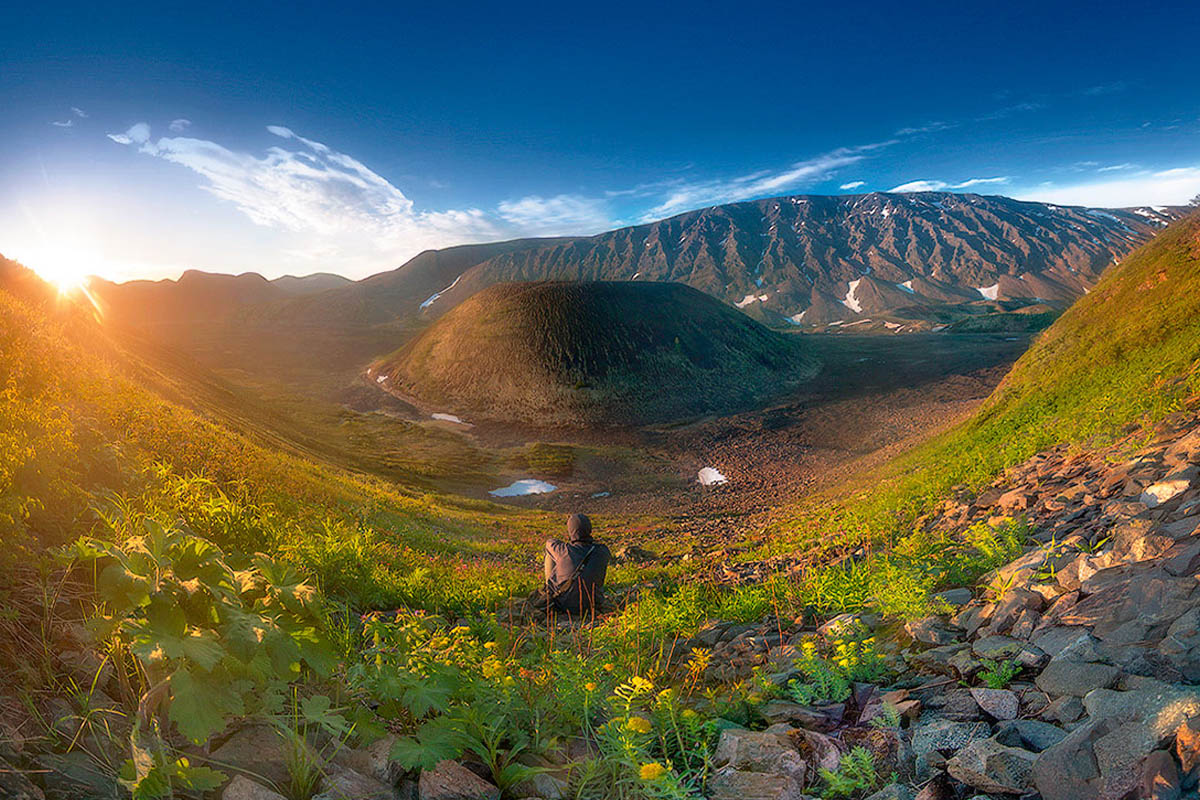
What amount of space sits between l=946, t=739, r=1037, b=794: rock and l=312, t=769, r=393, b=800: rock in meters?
2.30

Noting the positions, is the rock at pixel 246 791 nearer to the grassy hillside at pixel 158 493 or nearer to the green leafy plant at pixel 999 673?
the grassy hillside at pixel 158 493

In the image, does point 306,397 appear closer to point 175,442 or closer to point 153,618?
point 175,442

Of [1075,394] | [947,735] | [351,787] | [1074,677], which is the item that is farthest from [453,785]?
[1075,394]

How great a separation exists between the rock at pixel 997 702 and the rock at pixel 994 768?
445mm

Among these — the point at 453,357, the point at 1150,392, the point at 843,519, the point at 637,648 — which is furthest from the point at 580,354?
the point at 637,648

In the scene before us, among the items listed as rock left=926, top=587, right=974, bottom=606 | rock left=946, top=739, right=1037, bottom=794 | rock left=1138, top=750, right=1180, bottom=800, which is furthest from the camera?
rock left=926, top=587, right=974, bottom=606

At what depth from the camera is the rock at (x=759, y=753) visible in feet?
9.68

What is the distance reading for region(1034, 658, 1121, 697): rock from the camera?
2.92 m

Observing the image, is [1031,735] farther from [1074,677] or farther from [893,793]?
[893,793]

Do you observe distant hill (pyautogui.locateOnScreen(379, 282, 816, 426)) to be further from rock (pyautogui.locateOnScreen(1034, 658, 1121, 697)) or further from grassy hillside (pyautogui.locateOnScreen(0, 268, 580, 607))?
rock (pyautogui.locateOnScreen(1034, 658, 1121, 697))

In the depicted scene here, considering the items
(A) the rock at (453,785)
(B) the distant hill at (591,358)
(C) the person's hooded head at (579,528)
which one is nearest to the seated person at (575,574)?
(C) the person's hooded head at (579,528)

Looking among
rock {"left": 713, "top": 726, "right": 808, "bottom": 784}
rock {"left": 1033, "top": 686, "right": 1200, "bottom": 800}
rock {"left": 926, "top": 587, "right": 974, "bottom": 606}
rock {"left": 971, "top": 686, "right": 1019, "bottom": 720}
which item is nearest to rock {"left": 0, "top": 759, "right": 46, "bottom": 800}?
rock {"left": 713, "top": 726, "right": 808, "bottom": 784}

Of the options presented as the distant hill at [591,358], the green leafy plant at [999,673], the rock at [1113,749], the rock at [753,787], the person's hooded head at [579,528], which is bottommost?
the person's hooded head at [579,528]

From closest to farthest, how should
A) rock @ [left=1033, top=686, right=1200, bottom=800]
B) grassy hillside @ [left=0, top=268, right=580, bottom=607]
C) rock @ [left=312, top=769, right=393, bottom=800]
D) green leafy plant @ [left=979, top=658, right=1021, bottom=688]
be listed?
rock @ [left=1033, top=686, right=1200, bottom=800] → rock @ [left=312, top=769, right=393, bottom=800] → green leafy plant @ [left=979, top=658, right=1021, bottom=688] → grassy hillside @ [left=0, top=268, right=580, bottom=607]
